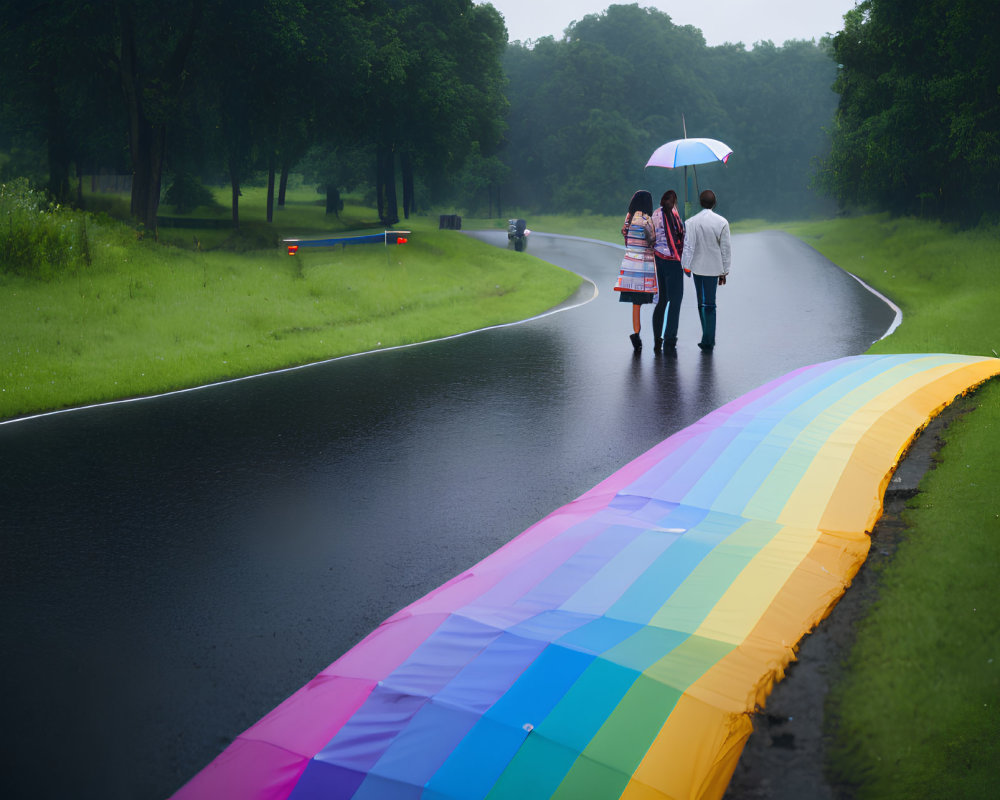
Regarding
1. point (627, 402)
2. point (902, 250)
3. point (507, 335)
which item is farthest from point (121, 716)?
point (902, 250)

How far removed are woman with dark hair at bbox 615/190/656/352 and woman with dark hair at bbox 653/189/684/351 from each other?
15cm

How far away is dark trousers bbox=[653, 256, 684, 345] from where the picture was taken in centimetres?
1262

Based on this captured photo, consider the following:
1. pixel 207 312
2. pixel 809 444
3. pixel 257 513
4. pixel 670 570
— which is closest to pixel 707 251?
pixel 809 444

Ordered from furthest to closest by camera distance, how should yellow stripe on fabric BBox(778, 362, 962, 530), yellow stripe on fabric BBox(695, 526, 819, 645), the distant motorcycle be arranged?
1. the distant motorcycle
2. yellow stripe on fabric BBox(778, 362, 962, 530)
3. yellow stripe on fabric BBox(695, 526, 819, 645)

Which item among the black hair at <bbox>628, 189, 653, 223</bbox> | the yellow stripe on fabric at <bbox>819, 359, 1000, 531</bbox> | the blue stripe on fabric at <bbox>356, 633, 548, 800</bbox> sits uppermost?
the black hair at <bbox>628, 189, 653, 223</bbox>

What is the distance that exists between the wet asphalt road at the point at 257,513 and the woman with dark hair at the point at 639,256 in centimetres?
91

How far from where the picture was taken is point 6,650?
4527 mm

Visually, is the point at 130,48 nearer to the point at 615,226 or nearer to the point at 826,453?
the point at 826,453

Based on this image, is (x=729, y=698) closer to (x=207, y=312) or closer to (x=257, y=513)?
(x=257, y=513)

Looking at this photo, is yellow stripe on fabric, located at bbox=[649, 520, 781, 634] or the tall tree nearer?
yellow stripe on fabric, located at bbox=[649, 520, 781, 634]

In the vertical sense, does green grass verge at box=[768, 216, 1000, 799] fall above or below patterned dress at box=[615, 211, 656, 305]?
below

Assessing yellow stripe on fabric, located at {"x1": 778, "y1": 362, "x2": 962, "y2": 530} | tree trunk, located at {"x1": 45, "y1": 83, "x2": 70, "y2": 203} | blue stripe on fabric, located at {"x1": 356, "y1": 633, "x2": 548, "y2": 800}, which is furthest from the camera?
tree trunk, located at {"x1": 45, "y1": 83, "x2": 70, "y2": 203}

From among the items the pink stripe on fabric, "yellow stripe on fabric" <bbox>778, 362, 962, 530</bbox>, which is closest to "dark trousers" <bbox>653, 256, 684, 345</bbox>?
"yellow stripe on fabric" <bbox>778, 362, 962, 530</bbox>

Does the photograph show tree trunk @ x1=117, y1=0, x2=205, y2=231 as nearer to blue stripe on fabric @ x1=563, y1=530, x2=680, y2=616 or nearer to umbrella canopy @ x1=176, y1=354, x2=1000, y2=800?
umbrella canopy @ x1=176, y1=354, x2=1000, y2=800
